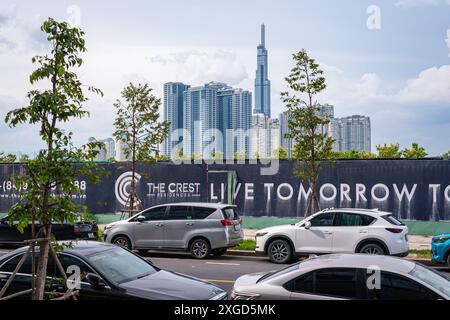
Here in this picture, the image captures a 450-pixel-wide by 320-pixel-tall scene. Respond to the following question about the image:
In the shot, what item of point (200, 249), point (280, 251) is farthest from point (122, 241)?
point (280, 251)

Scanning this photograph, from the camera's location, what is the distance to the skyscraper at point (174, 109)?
2811 centimetres

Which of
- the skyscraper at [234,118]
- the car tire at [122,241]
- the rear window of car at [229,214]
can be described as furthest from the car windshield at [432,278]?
the skyscraper at [234,118]

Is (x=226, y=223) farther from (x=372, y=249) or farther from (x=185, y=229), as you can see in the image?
(x=372, y=249)

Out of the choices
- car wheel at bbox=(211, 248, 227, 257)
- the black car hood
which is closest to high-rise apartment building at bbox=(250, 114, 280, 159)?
car wheel at bbox=(211, 248, 227, 257)

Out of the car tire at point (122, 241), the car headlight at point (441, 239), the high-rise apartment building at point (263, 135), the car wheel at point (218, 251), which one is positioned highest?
the high-rise apartment building at point (263, 135)

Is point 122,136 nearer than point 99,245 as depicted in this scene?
No

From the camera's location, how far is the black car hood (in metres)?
7.35

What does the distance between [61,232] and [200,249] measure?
486 cm

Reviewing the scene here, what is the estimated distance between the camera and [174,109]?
31703 millimetres

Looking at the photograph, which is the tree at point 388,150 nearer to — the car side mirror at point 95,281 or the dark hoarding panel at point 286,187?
the dark hoarding panel at point 286,187

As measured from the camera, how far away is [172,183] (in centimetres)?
2420

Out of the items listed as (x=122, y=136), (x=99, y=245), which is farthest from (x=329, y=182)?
(x=99, y=245)
